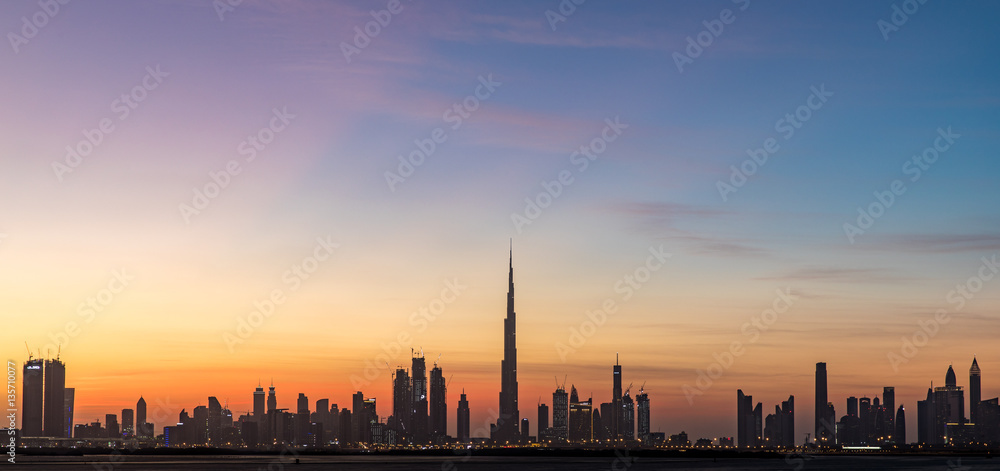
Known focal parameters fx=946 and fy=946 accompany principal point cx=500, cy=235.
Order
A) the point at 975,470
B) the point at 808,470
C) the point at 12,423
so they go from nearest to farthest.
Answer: the point at 12,423, the point at 975,470, the point at 808,470

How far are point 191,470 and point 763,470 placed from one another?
106m

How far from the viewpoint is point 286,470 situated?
632 ft

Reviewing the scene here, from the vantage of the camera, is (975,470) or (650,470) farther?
(975,470)

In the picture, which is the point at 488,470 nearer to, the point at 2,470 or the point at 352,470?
the point at 352,470

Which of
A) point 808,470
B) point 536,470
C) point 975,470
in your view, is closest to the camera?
point 536,470

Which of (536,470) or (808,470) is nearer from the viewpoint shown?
(536,470)

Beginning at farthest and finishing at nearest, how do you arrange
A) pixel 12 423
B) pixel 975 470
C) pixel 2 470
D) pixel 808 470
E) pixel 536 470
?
1. pixel 808 470
2. pixel 975 470
3. pixel 536 470
4. pixel 2 470
5. pixel 12 423

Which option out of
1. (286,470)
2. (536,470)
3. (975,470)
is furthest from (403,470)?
(975,470)

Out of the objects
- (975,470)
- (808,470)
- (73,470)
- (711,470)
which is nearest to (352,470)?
(73,470)

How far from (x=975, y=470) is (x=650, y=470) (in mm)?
65733

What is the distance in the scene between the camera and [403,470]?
166375 mm

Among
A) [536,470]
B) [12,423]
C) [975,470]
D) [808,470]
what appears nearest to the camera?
[12,423]

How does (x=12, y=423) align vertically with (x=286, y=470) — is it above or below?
above

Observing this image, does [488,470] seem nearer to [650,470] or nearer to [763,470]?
[650,470]
